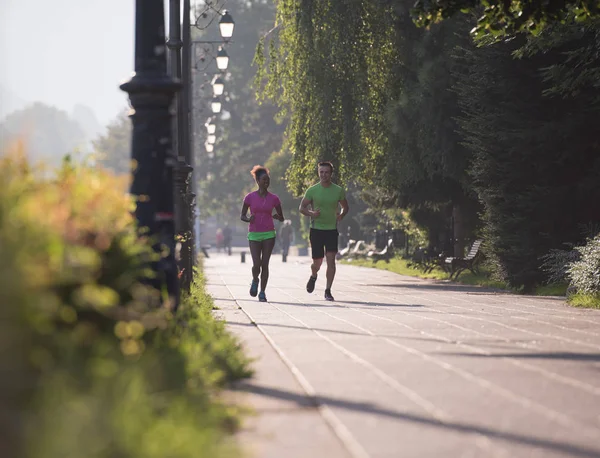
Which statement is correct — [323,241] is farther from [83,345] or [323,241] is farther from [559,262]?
[83,345]

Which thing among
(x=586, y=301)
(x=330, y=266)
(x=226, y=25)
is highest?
(x=226, y=25)

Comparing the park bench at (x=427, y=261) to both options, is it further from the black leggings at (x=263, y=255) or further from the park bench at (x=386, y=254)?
the black leggings at (x=263, y=255)

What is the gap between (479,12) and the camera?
841 inches

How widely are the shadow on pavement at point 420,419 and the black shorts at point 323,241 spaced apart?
11070 millimetres

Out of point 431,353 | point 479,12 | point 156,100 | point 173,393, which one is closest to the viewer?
point 173,393

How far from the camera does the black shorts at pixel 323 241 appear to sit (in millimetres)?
18547

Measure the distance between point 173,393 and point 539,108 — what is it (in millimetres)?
15123

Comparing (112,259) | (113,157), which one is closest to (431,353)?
(112,259)

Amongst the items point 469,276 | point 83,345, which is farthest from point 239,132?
point 83,345

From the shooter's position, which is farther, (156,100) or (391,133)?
(391,133)

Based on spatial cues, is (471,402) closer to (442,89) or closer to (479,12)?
(479,12)

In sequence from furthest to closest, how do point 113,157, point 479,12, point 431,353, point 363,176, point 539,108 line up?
point 113,157 → point 363,176 → point 479,12 → point 539,108 → point 431,353

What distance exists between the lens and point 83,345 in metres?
4.98

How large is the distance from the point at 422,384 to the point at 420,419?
1360 mm
